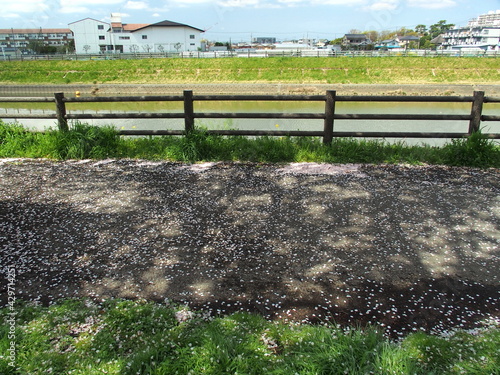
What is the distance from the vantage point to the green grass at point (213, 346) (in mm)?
2592

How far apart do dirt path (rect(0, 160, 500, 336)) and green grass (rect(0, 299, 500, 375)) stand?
253 millimetres

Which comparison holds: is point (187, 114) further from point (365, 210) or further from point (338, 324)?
point (338, 324)

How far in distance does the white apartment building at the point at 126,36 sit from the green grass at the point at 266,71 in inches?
1510

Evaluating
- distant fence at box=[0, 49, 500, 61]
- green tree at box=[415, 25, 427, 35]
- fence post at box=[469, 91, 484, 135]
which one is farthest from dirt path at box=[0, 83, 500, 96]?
green tree at box=[415, 25, 427, 35]

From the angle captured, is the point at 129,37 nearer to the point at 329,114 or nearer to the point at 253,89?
the point at 253,89

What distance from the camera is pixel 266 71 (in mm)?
34906

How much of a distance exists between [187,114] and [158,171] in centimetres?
163

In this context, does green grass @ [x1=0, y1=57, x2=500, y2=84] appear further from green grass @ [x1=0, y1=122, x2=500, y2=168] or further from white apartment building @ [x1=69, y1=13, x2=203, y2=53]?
white apartment building @ [x1=69, y1=13, x2=203, y2=53]

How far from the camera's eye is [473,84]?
93.5ft

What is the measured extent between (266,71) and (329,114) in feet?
92.4

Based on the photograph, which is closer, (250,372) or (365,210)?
(250,372)

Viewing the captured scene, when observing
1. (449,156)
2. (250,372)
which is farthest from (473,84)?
(250,372)

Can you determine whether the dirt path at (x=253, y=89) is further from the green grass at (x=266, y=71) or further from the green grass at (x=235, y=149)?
the green grass at (x=235, y=149)

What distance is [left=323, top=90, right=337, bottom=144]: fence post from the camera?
26.3ft
